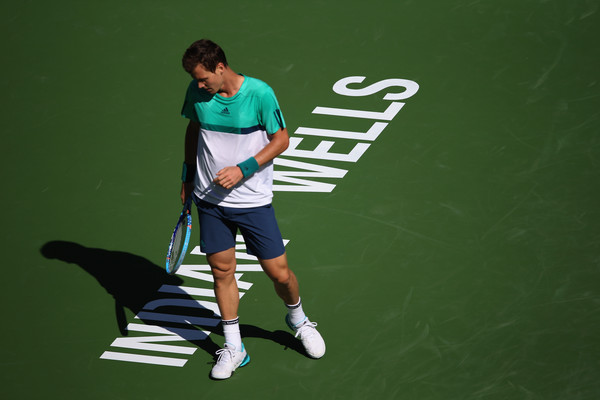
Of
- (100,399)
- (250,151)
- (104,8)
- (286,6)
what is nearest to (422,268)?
(250,151)

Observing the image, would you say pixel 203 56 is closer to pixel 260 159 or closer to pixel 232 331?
pixel 260 159

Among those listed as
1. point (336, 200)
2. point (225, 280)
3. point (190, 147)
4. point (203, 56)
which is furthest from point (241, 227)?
point (336, 200)

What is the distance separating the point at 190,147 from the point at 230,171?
550mm

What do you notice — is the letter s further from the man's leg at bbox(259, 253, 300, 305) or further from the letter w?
the man's leg at bbox(259, 253, 300, 305)

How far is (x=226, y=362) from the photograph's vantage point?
263 inches

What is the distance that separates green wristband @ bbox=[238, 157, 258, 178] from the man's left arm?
18 millimetres

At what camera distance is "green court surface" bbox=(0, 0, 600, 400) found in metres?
6.79

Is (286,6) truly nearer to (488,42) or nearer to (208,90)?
(488,42)

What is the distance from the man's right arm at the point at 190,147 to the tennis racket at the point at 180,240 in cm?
8

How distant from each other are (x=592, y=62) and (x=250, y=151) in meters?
4.99

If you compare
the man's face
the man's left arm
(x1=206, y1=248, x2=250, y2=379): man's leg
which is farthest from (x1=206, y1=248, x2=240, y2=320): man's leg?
the man's face

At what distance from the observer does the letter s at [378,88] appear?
9.65 metres

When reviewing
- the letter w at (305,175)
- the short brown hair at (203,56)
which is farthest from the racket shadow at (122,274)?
the short brown hair at (203,56)

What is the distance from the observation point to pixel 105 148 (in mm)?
9336
